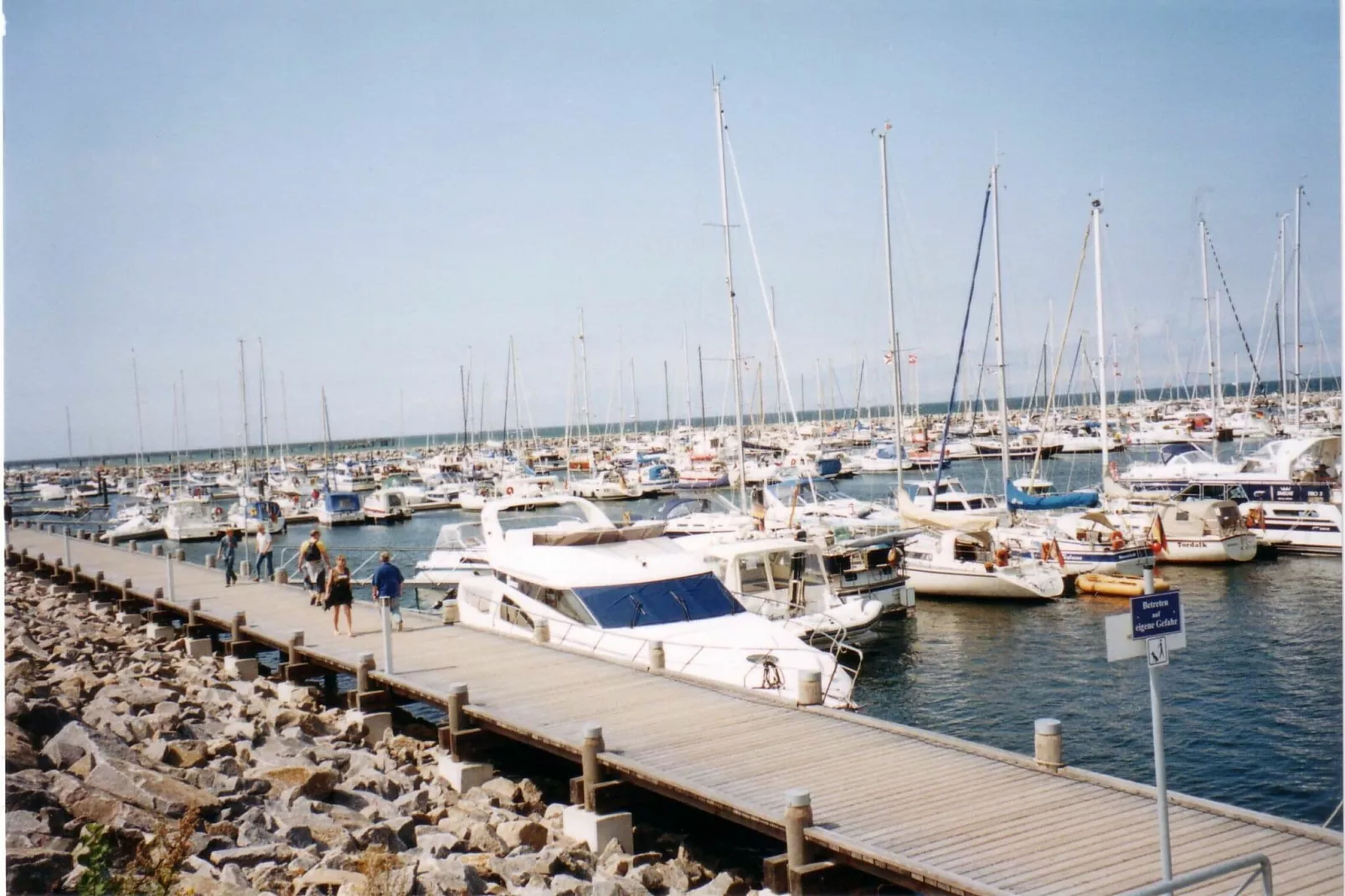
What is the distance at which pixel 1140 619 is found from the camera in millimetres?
7691

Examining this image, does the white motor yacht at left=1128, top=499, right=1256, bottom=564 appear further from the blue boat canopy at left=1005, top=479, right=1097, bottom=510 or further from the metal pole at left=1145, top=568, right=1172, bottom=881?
the metal pole at left=1145, top=568, right=1172, bottom=881

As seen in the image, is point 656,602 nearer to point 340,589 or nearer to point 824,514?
point 340,589

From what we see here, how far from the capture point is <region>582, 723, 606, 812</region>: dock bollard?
42.2 ft

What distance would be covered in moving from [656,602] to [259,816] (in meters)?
9.04

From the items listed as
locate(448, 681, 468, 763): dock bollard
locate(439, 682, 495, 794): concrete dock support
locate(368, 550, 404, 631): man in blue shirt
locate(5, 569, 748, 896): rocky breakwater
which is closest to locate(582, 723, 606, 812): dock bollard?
locate(5, 569, 748, 896): rocky breakwater

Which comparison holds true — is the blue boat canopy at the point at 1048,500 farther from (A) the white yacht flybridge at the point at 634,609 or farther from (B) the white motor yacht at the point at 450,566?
(A) the white yacht flybridge at the point at 634,609

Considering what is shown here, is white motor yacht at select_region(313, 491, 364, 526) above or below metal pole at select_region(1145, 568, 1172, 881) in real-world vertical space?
below

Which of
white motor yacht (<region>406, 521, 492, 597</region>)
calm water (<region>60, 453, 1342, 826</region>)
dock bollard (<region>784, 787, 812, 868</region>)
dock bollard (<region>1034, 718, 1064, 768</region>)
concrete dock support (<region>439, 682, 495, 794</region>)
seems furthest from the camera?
white motor yacht (<region>406, 521, 492, 597</region>)

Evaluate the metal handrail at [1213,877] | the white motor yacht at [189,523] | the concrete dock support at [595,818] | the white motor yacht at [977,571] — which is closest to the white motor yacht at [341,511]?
the white motor yacht at [189,523]

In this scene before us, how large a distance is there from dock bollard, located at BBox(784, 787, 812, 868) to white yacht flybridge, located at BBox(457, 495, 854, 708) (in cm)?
611

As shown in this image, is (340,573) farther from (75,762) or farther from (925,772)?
(925,772)

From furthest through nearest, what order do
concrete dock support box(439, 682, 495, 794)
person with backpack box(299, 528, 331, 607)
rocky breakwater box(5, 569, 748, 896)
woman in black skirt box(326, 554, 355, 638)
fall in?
person with backpack box(299, 528, 331, 607), woman in black skirt box(326, 554, 355, 638), concrete dock support box(439, 682, 495, 794), rocky breakwater box(5, 569, 748, 896)

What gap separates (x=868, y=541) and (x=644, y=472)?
51.1 m

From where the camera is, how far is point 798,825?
10.2 metres
